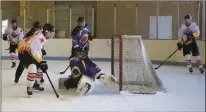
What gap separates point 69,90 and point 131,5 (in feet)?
18.9

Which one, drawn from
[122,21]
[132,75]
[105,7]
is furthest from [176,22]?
[132,75]

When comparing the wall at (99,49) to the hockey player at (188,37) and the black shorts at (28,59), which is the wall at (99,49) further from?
the black shorts at (28,59)

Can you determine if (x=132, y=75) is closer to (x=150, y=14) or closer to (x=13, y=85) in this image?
(x=13, y=85)

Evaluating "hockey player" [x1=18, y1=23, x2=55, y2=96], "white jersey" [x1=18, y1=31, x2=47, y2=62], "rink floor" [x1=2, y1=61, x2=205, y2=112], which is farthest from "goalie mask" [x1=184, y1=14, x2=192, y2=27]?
"white jersey" [x1=18, y1=31, x2=47, y2=62]

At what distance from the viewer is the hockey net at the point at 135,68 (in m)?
4.24

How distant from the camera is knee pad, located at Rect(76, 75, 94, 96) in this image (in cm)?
385

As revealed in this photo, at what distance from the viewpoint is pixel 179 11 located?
8047 mm

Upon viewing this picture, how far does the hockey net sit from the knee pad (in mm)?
430

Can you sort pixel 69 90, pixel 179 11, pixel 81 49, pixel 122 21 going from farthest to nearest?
pixel 122 21, pixel 179 11, pixel 69 90, pixel 81 49

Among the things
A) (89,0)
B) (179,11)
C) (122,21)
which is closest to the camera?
(179,11)

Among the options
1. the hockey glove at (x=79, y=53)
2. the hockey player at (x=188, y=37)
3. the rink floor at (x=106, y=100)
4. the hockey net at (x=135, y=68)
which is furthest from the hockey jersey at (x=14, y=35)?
the hockey player at (x=188, y=37)

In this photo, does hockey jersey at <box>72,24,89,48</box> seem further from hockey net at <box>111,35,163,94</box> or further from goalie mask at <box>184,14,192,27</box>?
goalie mask at <box>184,14,192,27</box>

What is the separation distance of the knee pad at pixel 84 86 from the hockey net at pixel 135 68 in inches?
16.9

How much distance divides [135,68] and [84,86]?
0.90 meters
